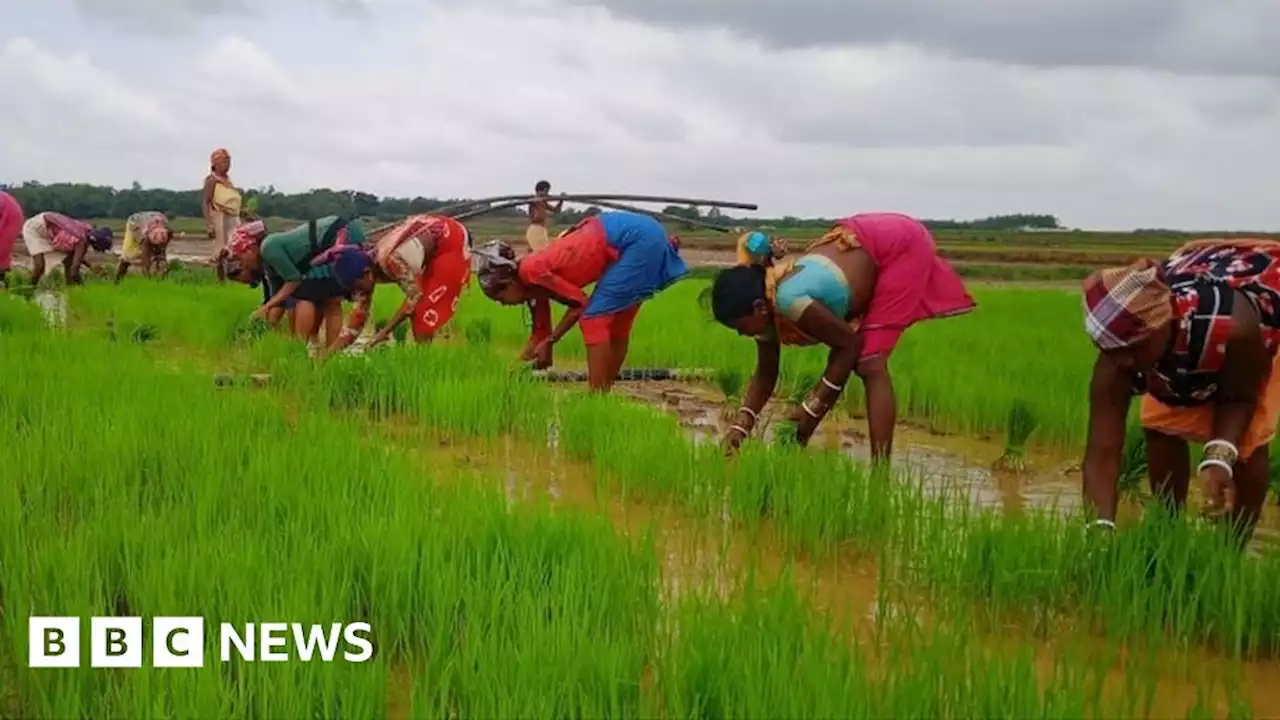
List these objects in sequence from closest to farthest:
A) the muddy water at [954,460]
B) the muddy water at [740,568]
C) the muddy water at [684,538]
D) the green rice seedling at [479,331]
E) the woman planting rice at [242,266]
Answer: the muddy water at [740,568], the muddy water at [684,538], the muddy water at [954,460], the woman planting rice at [242,266], the green rice seedling at [479,331]

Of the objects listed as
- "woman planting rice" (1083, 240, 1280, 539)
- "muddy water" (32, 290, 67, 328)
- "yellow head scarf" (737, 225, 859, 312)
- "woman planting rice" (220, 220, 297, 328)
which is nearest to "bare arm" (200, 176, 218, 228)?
"muddy water" (32, 290, 67, 328)

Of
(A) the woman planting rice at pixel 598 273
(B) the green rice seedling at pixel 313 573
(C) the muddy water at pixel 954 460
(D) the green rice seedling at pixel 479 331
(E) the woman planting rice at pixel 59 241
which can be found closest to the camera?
(B) the green rice seedling at pixel 313 573

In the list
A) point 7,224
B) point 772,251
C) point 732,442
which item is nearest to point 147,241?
point 7,224

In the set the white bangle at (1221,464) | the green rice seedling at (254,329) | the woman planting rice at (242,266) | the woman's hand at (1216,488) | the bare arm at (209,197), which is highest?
the bare arm at (209,197)

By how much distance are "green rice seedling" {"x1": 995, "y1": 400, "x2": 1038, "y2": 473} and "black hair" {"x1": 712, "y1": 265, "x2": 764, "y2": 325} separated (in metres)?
1.40

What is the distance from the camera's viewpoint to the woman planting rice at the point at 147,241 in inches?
508

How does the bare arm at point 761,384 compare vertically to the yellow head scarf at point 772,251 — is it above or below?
below

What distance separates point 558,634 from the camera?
6.70 feet

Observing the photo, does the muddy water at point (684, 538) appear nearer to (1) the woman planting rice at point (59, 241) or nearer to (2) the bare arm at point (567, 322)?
(2) the bare arm at point (567, 322)

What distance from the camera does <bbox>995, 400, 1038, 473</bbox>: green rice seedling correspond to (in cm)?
446

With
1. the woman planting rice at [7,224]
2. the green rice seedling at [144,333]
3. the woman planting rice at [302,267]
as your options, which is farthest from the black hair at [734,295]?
the woman planting rice at [7,224]

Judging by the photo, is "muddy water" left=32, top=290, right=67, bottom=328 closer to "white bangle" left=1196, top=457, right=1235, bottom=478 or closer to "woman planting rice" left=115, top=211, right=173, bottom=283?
"woman planting rice" left=115, top=211, right=173, bottom=283

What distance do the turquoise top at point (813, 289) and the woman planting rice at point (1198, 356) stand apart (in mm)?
1123

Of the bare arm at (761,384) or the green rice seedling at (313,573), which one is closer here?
the green rice seedling at (313,573)
